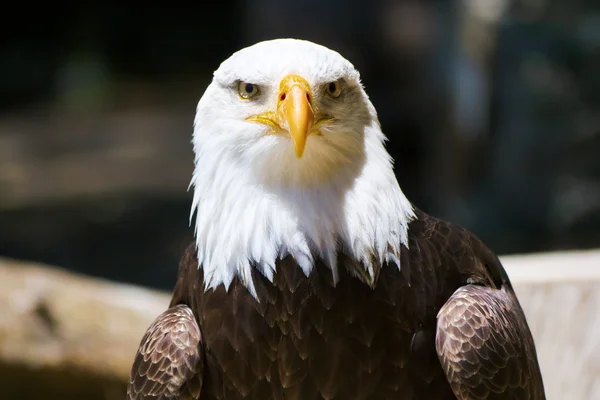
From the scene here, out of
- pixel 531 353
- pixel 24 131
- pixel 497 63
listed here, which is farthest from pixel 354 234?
pixel 24 131

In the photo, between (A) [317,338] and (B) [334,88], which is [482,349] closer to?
(A) [317,338]

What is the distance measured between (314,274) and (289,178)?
32cm

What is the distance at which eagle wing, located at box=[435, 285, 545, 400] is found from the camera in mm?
3012

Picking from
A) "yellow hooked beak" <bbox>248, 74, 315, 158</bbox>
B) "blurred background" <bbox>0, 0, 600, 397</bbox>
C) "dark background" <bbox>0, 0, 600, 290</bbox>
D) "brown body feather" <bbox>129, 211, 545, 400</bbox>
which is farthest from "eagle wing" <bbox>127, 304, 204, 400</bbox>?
"dark background" <bbox>0, 0, 600, 290</bbox>

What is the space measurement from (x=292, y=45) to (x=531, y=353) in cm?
139

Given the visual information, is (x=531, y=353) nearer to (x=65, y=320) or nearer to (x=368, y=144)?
(x=368, y=144)

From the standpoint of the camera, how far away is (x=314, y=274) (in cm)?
303

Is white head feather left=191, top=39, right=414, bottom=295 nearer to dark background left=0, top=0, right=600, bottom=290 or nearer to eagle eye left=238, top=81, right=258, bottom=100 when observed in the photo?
eagle eye left=238, top=81, right=258, bottom=100

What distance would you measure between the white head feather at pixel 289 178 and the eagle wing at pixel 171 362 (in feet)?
0.67

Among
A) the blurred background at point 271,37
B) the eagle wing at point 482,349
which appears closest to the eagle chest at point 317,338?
the eagle wing at point 482,349

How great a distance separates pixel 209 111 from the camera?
310 cm

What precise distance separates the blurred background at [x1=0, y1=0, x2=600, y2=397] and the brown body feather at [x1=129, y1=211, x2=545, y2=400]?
5.85 meters

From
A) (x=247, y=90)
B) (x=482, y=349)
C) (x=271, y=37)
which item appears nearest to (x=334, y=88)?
(x=247, y=90)

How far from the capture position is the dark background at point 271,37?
8648 millimetres
